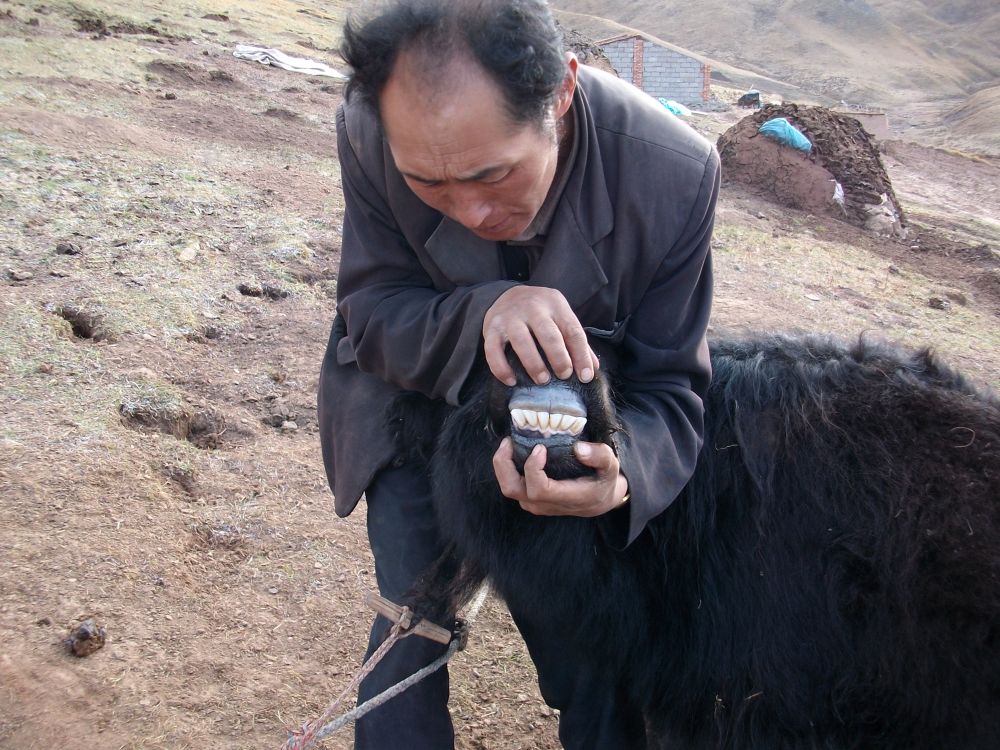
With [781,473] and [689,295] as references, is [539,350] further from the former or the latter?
[781,473]

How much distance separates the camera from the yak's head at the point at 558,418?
1.44m

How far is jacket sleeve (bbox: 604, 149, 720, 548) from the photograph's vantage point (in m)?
1.69

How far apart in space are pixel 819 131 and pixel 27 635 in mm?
9349

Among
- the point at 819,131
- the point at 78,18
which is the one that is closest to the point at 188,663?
the point at 819,131

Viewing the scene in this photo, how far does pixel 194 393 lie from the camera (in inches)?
142

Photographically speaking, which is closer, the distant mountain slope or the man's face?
the man's face

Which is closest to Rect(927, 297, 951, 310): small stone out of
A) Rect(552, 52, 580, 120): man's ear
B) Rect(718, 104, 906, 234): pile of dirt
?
Rect(718, 104, 906, 234): pile of dirt

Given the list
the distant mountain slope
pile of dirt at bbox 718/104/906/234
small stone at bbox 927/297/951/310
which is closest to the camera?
small stone at bbox 927/297/951/310

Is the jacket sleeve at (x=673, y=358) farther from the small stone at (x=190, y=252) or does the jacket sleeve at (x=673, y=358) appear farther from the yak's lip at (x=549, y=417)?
the small stone at (x=190, y=252)

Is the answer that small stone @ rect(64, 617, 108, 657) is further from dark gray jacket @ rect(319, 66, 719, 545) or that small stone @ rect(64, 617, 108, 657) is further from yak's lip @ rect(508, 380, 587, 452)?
yak's lip @ rect(508, 380, 587, 452)

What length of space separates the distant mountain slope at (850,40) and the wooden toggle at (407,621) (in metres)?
31.4

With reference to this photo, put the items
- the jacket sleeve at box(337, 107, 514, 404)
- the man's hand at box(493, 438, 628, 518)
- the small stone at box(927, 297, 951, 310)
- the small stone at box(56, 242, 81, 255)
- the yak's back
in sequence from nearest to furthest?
the man's hand at box(493, 438, 628, 518) → the jacket sleeve at box(337, 107, 514, 404) → the yak's back → the small stone at box(56, 242, 81, 255) → the small stone at box(927, 297, 951, 310)

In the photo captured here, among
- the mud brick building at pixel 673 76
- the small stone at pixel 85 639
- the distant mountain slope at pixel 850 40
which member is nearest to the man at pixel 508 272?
the small stone at pixel 85 639

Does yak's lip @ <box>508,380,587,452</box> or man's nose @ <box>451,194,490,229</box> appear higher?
man's nose @ <box>451,194,490,229</box>
